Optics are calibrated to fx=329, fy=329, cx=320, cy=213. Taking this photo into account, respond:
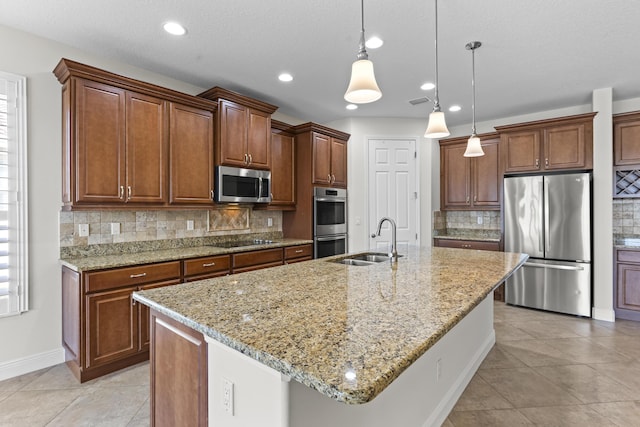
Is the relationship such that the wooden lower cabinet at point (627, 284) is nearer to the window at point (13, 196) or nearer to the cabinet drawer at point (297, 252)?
the cabinet drawer at point (297, 252)

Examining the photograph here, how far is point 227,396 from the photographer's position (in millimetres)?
1129

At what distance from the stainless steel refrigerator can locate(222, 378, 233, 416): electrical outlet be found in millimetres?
4201

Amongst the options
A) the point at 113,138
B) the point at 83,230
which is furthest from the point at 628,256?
the point at 83,230

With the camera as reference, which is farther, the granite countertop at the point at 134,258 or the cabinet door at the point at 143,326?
the cabinet door at the point at 143,326

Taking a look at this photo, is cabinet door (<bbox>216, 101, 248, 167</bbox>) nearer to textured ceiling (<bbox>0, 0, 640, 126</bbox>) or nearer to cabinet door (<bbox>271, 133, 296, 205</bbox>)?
textured ceiling (<bbox>0, 0, 640, 126</bbox>)

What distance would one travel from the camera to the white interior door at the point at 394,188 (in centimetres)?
493

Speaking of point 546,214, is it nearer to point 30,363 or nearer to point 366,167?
point 366,167

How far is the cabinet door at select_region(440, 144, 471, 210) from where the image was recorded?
16.7 ft

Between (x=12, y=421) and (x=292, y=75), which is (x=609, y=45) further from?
(x=12, y=421)

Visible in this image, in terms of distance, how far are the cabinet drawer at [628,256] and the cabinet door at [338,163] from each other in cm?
339

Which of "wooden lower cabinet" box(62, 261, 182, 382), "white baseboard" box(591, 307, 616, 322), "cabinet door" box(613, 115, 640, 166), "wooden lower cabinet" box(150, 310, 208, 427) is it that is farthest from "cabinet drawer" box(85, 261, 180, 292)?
"cabinet door" box(613, 115, 640, 166)

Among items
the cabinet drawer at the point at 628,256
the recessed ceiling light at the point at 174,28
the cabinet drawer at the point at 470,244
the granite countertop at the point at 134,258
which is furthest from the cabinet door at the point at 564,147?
the recessed ceiling light at the point at 174,28

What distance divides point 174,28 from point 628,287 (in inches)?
208

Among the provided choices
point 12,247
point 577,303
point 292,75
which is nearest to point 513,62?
point 292,75
